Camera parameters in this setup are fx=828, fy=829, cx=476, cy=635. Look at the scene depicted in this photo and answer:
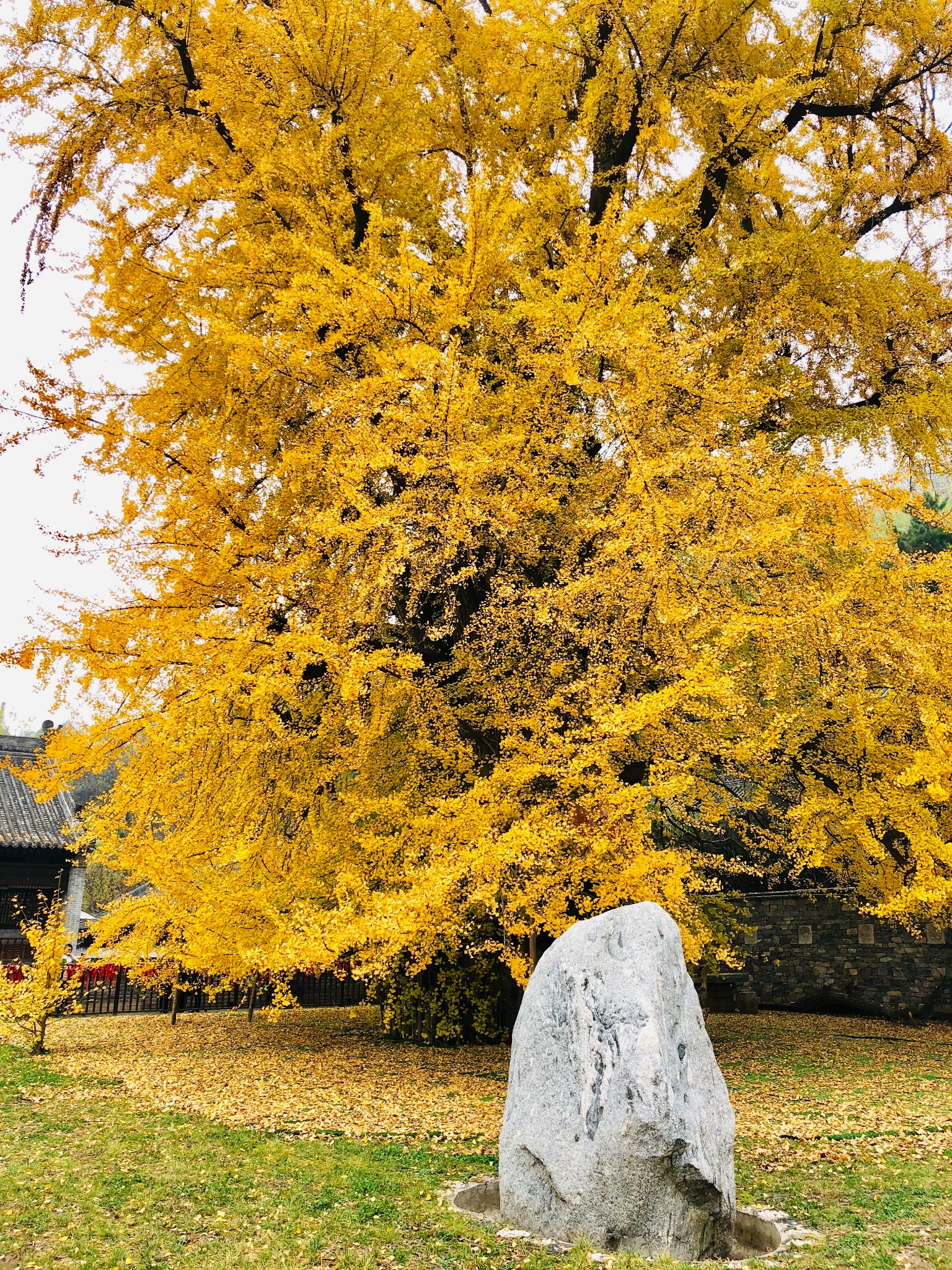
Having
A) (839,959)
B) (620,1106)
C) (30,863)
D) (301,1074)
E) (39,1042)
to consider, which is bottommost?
(39,1042)

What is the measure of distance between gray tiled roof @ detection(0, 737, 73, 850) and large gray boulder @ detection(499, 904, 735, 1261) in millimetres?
14840

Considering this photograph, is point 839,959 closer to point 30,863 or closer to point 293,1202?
point 293,1202

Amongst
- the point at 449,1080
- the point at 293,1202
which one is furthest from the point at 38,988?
the point at 293,1202

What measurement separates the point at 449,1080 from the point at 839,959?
942 cm

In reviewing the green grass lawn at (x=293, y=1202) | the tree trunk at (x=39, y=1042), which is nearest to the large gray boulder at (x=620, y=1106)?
the green grass lawn at (x=293, y=1202)

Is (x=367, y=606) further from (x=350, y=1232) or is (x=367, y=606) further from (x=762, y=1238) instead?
(x=762, y=1238)

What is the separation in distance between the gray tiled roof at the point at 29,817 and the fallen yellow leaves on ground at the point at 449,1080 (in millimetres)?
5383

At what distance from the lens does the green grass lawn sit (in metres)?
3.86

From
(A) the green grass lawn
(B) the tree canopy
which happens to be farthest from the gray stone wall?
(A) the green grass lawn

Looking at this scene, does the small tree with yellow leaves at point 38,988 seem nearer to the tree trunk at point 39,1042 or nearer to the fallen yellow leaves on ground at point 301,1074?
the tree trunk at point 39,1042

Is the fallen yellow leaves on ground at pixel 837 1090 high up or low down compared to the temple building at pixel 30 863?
down

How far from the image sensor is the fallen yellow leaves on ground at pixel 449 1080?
6.17 metres

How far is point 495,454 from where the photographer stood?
6.29 metres

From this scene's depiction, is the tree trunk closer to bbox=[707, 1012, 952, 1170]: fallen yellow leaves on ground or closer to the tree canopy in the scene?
the tree canopy
